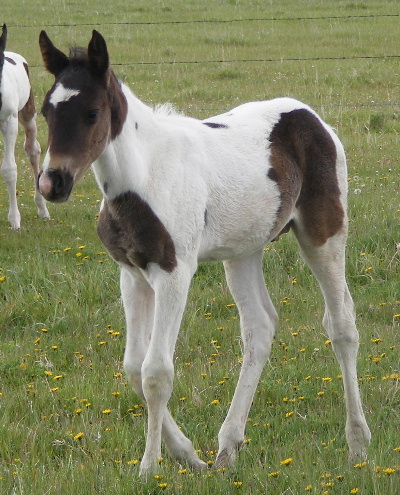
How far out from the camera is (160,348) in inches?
148

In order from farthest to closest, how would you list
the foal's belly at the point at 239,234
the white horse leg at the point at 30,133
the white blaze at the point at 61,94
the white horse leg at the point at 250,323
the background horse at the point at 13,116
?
the white horse leg at the point at 30,133 < the background horse at the point at 13,116 < the white horse leg at the point at 250,323 < the foal's belly at the point at 239,234 < the white blaze at the point at 61,94

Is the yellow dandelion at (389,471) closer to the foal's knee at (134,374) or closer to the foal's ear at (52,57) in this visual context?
the foal's knee at (134,374)

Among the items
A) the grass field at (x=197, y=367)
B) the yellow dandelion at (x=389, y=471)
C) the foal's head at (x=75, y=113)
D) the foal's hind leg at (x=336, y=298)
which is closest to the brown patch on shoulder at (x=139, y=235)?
the foal's head at (x=75, y=113)

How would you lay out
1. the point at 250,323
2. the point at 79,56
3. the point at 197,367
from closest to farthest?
1. the point at 79,56
2. the point at 250,323
3. the point at 197,367

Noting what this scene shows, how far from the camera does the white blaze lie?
11.5 ft

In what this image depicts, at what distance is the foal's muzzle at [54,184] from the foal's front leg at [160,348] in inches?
21.5

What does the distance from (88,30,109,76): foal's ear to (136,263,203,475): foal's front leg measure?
0.86m

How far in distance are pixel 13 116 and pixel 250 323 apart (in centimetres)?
514

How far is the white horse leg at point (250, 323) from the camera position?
14.4 ft

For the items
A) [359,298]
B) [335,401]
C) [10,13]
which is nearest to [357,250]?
[359,298]

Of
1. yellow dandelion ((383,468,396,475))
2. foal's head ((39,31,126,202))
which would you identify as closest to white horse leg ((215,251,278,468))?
yellow dandelion ((383,468,396,475))

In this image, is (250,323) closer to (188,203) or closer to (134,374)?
(134,374)

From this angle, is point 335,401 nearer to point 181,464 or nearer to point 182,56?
point 181,464

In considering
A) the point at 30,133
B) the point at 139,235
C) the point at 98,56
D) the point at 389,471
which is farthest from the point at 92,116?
the point at 30,133
